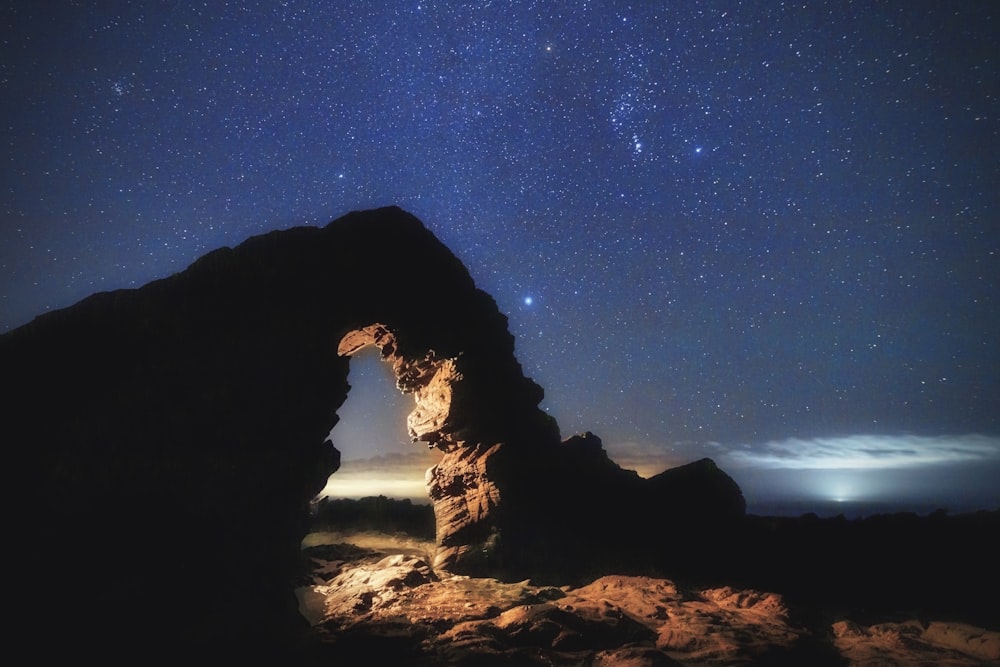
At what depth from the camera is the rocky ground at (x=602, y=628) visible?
30.0 ft

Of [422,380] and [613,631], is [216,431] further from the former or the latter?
[613,631]

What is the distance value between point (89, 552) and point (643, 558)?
52.5 feet

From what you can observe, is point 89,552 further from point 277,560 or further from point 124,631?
point 277,560

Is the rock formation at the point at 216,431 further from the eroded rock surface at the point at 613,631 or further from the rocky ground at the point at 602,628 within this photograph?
the eroded rock surface at the point at 613,631

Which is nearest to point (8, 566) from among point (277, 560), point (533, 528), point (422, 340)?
point (277, 560)

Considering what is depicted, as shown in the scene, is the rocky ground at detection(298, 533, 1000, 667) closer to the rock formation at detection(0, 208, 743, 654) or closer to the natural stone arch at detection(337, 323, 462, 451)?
the rock formation at detection(0, 208, 743, 654)

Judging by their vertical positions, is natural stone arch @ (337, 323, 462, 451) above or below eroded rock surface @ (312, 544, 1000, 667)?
above

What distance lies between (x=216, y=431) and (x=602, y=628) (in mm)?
9802

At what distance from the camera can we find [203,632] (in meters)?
8.42

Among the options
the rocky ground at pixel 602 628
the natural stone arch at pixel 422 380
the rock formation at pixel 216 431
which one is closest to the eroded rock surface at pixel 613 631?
the rocky ground at pixel 602 628

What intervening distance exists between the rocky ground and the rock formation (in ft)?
7.29

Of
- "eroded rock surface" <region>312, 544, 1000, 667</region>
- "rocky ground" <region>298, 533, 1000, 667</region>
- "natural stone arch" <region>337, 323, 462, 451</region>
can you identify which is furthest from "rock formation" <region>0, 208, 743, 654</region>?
"eroded rock surface" <region>312, 544, 1000, 667</region>

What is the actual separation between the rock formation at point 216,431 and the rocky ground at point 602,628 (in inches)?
87.5

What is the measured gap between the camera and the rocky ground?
916 centimetres
